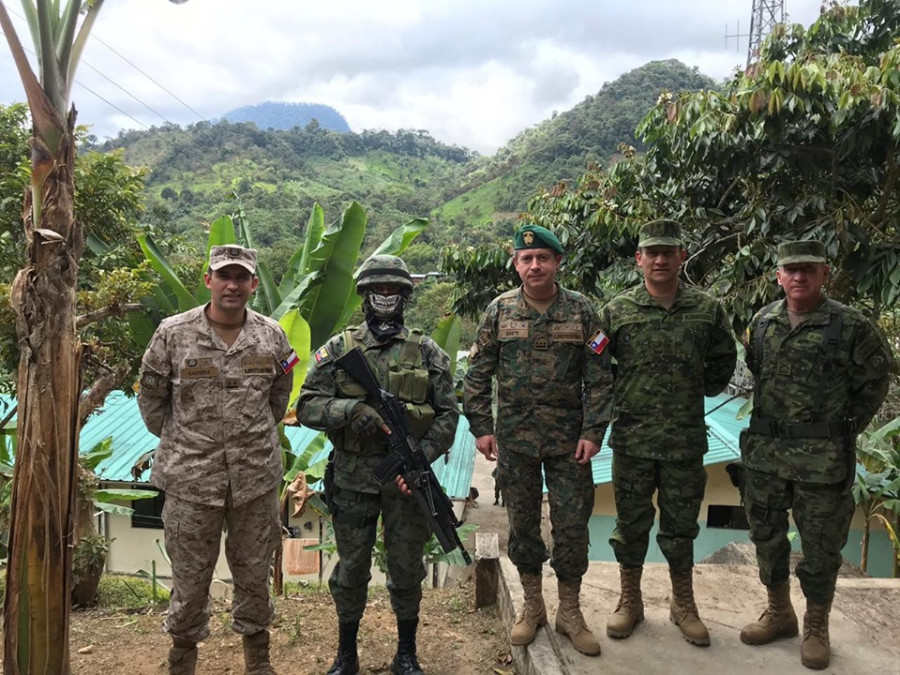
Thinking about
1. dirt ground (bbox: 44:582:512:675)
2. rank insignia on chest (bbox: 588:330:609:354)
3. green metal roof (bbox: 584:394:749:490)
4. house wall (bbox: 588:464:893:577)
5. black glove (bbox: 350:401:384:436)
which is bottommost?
house wall (bbox: 588:464:893:577)

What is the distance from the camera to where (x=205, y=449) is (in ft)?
9.00

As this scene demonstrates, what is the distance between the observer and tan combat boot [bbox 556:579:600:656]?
3.08 metres

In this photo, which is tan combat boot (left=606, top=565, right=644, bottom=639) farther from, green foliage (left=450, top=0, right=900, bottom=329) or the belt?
green foliage (left=450, top=0, right=900, bottom=329)

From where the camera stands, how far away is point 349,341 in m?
3.02

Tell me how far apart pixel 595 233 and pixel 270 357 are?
10.9ft

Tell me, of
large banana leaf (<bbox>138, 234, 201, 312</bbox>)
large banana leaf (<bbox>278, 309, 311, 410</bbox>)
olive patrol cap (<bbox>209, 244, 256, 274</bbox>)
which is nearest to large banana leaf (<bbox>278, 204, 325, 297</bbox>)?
large banana leaf (<bbox>138, 234, 201, 312</bbox>)

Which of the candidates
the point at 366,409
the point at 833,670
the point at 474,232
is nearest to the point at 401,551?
the point at 366,409

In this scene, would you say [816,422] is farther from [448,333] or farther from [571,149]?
[571,149]

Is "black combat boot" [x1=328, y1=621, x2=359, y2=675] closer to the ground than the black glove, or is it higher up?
closer to the ground

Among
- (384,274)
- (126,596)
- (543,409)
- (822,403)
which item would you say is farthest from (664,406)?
(126,596)

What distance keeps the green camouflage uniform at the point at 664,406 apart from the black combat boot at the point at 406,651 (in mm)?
1052

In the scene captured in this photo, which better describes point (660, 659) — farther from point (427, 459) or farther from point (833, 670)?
point (427, 459)

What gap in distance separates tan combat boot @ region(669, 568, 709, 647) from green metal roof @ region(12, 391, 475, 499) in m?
6.48

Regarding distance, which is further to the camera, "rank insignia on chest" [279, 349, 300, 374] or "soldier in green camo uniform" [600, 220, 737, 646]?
"soldier in green camo uniform" [600, 220, 737, 646]
